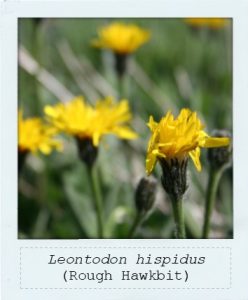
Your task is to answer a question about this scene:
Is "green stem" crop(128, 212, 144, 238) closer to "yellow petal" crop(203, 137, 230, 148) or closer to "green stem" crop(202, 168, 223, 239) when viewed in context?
"green stem" crop(202, 168, 223, 239)

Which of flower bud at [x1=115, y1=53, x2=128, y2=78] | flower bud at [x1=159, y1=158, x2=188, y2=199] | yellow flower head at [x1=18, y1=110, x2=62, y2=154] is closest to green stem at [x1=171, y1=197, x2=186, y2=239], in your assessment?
flower bud at [x1=159, y1=158, x2=188, y2=199]
